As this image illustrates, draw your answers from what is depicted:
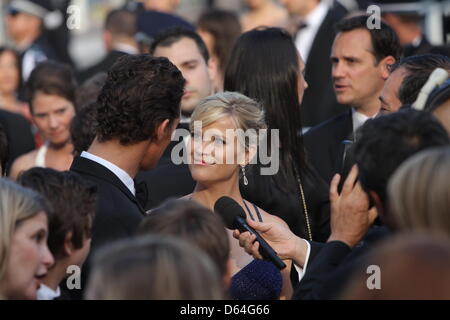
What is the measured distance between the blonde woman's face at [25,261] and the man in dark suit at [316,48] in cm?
458

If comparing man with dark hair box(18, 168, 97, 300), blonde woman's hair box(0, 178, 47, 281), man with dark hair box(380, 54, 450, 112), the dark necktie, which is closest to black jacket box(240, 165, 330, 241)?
man with dark hair box(380, 54, 450, 112)

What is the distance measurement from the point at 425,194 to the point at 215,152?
84.5 inches

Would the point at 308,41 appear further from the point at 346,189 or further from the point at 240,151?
the point at 346,189

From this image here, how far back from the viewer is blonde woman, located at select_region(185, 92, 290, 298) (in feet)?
15.6

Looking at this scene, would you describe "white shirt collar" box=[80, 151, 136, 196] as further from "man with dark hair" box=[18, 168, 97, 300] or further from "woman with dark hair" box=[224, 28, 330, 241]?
"woman with dark hair" box=[224, 28, 330, 241]

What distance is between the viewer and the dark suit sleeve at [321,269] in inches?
135

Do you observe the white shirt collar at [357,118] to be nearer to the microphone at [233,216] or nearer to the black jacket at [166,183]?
the black jacket at [166,183]

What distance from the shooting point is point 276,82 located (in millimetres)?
5512

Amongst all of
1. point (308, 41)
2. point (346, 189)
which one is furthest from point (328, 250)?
point (308, 41)

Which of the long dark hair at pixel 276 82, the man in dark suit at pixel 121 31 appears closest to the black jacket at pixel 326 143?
the long dark hair at pixel 276 82

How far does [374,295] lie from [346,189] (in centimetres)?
132

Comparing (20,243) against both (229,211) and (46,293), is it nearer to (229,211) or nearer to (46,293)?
(46,293)

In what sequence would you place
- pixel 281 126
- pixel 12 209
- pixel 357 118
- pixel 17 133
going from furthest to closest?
pixel 17 133
pixel 357 118
pixel 281 126
pixel 12 209

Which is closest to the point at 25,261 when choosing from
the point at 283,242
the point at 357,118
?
the point at 283,242
